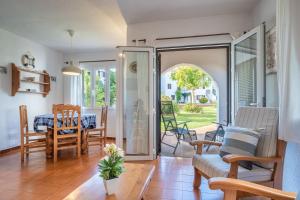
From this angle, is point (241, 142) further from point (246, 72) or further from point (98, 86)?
point (98, 86)

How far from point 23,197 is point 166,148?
9.16 ft

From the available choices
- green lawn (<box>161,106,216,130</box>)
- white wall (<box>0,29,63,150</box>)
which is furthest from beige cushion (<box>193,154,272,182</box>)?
green lawn (<box>161,106,216,130</box>)

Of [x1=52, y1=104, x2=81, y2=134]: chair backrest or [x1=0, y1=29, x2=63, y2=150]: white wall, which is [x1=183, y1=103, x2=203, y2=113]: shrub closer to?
[x1=0, y1=29, x2=63, y2=150]: white wall

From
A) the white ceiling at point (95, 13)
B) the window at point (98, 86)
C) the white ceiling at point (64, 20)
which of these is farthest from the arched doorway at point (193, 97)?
the white ceiling at point (95, 13)

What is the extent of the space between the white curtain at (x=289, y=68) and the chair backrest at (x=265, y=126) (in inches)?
11.9

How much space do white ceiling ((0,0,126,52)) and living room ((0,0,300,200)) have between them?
0.02 metres

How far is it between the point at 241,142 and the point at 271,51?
3.84ft

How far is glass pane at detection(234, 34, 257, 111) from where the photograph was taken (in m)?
2.67

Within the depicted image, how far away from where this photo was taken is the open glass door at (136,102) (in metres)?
3.52

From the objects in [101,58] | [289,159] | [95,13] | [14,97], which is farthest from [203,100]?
[289,159]

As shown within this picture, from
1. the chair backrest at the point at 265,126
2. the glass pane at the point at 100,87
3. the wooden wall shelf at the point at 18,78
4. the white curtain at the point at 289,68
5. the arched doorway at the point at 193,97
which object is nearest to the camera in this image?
the white curtain at the point at 289,68

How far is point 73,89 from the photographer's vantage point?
566 centimetres

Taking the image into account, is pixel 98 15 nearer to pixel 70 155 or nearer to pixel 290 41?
pixel 70 155

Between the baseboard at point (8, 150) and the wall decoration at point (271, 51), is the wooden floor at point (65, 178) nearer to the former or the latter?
the baseboard at point (8, 150)
